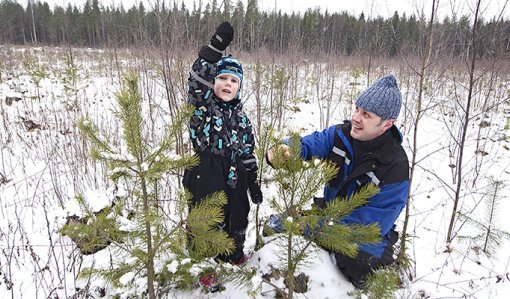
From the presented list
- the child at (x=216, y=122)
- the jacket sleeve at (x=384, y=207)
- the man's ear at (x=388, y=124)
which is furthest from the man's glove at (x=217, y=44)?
the jacket sleeve at (x=384, y=207)

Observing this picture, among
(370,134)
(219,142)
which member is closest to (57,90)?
(219,142)

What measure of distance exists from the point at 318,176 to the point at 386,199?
2.84 feet

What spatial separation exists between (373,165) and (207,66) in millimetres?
1118

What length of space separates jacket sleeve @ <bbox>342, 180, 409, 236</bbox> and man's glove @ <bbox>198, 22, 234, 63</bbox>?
1.19 metres

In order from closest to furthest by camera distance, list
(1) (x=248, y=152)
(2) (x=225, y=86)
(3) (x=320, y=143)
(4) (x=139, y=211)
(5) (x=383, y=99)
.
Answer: (4) (x=139, y=211) < (5) (x=383, y=99) < (2) (x=225, y=86) < (1) (x=248, y=152) < (3) (x=320, y=143)

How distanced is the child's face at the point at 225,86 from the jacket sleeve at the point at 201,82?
31 millimetres

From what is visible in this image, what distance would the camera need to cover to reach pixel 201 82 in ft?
5.68

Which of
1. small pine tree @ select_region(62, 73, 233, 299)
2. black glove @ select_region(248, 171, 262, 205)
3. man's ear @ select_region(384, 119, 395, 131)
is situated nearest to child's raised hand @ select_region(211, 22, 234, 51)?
small pine tree @ select_region(62, 73, 233, 299)

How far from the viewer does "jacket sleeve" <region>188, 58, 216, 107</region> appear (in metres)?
1.72

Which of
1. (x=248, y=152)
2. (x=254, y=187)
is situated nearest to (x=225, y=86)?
(x=248, y=152)

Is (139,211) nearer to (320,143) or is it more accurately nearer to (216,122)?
(216,122)

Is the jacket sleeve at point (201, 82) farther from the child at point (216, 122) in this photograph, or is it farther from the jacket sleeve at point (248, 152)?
the jacket sleeve at point (248, 152)

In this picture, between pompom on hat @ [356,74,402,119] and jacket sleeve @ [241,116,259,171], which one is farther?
jacket sleeve @ [241,116,259,171]

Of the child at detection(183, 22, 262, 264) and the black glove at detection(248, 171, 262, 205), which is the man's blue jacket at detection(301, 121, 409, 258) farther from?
the child at detection(183, 22, 262, 264)
